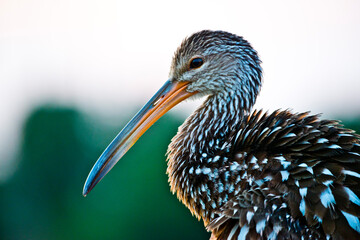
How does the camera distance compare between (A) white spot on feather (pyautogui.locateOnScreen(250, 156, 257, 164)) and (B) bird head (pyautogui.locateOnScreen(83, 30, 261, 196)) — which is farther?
(B) bird head (pyautogui.locateOnScreen(83, 30, 261, 196))

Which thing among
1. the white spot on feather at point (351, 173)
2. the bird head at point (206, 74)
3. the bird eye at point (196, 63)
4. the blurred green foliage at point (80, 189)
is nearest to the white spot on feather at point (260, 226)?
the white spot on feather at point (351, 173)

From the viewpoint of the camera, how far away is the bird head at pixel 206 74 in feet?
17.9

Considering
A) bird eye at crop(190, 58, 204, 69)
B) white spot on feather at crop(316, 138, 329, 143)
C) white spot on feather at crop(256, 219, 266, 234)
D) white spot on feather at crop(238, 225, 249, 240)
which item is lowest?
white spot on feather at crop(238, 225, 249, 240)

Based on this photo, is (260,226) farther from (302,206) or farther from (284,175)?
(284,175)

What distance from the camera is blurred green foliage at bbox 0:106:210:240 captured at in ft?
88.9

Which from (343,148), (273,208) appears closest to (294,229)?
(273,208)

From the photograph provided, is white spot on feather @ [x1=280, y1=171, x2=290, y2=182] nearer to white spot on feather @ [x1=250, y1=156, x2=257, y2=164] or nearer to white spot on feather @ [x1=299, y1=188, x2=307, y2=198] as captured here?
white spot on feather @ [x1=299, y1=188, x2=307, y2=198]

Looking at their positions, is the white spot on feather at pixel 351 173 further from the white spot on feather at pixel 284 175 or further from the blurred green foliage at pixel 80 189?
the blurred green foliage at pixel 80 189

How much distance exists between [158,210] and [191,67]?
74.2 feet

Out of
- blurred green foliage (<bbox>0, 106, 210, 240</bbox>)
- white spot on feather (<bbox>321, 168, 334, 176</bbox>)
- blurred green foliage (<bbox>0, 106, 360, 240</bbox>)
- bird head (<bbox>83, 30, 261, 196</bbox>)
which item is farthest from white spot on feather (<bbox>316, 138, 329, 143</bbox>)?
blurred green foliage (<bbox>0, 106, 360, 240</bbox>)

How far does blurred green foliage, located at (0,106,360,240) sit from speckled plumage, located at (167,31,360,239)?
18994 millimetres

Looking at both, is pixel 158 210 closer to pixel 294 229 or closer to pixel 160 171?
pixel 160 171

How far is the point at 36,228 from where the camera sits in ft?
128

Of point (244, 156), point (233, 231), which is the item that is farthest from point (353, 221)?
point (244, 156)
